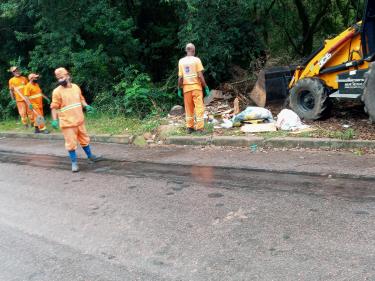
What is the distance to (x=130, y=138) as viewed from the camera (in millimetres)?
9961

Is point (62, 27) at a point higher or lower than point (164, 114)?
higher

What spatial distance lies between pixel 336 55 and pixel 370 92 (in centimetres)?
162

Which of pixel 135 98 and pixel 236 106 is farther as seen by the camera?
pixel 135 98

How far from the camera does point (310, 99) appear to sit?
29.3 ft

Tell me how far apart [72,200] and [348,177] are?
367cm

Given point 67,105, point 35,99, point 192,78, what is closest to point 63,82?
point 67,105

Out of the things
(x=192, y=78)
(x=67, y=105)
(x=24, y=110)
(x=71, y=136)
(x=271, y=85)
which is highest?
(x=192, y=78)

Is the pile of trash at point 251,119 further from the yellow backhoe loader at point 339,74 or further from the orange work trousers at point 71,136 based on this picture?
the orange work trousers at point 71,136

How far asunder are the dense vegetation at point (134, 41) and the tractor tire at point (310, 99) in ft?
10.7

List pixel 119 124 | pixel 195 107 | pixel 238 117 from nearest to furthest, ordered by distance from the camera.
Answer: pixel 195 107 → pixel 238 117 → pixel 119 124

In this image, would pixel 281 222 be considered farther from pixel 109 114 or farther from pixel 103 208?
pixel 109 114

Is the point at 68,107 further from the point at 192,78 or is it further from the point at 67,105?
the point at 192,78

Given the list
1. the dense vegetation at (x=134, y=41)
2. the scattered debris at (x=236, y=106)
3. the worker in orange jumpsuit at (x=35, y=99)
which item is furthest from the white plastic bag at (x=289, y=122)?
the worker in orange jumpsuit at (x=35, y=99)

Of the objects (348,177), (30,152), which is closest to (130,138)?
(30,152)
